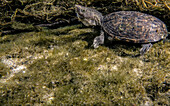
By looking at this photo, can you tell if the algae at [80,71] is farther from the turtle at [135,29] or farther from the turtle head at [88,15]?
the turtle head at [88,15]

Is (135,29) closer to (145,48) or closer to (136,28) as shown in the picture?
(136,28)

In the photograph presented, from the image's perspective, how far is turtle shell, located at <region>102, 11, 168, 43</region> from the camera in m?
2.74

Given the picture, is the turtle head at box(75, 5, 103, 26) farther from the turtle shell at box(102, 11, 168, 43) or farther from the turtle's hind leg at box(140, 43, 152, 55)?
the turtle's hind leg at box(140, 43, 152, 55)

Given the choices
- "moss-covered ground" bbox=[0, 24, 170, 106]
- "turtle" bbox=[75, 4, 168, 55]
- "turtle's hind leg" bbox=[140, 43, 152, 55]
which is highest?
"turtle" bbox=[75, 4, 168, 55]

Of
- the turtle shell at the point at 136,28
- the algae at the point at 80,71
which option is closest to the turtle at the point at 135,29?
the turtle shell at the point at 136,28

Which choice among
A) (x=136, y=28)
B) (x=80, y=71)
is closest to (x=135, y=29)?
(x=136, y=28)

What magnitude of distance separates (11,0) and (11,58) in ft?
7.07

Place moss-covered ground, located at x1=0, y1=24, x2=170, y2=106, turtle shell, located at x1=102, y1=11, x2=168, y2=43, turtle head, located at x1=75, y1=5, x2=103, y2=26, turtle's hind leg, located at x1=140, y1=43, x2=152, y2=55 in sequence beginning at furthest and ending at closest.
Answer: turtle head, located at x1=75, y1=5, x2=103, y2=26 < turtle's hind leg, located at x1=140, y1=43, x2=152, y2=55 < turtle shell, located at x1=102, y1=11, x2=168, y2=43 < moss-covered ground, located at x1=0, y1=24, x2=170, y2=106

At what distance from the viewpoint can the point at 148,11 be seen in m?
3.54

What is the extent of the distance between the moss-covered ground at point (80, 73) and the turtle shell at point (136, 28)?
1.15 ft

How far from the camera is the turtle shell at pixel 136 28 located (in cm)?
274

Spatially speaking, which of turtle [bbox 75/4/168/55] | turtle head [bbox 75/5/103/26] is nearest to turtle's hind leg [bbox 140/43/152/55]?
turtle [bbox 75/4/168/55]

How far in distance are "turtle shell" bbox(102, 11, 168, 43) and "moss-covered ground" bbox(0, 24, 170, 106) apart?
0.35 meters

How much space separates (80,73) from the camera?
2.54 meters
